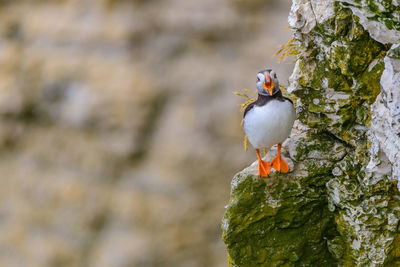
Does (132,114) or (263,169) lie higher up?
(132,114)

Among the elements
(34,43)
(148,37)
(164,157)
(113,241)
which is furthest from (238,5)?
(113,241)

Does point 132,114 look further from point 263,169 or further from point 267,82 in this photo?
point 267,82

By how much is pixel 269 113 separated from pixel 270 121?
4cm

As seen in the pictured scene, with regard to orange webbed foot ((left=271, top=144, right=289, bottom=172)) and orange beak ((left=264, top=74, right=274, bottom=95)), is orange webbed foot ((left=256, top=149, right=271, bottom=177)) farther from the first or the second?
orange beak ((left=264, top=74, right=274, bottom=95))

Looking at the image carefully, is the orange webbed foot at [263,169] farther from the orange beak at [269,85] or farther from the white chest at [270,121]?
the orange beak at [269,85]

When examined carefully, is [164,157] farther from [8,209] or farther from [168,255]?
[8,209]

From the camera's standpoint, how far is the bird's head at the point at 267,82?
2.20 meters

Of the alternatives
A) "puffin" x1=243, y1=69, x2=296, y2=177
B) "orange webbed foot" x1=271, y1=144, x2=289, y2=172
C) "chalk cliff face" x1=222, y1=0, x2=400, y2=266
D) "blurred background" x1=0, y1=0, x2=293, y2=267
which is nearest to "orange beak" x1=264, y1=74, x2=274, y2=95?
"puffin" x1=243, y1=69, x2=296, y2=177

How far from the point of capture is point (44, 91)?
21.4 ft

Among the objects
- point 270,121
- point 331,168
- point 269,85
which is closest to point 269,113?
point 270,121

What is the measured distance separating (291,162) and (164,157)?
404 cm

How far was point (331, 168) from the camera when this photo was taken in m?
2.51

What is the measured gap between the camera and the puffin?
2.22 metres

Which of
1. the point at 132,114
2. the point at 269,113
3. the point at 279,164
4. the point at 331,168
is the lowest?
the point at 331,168
